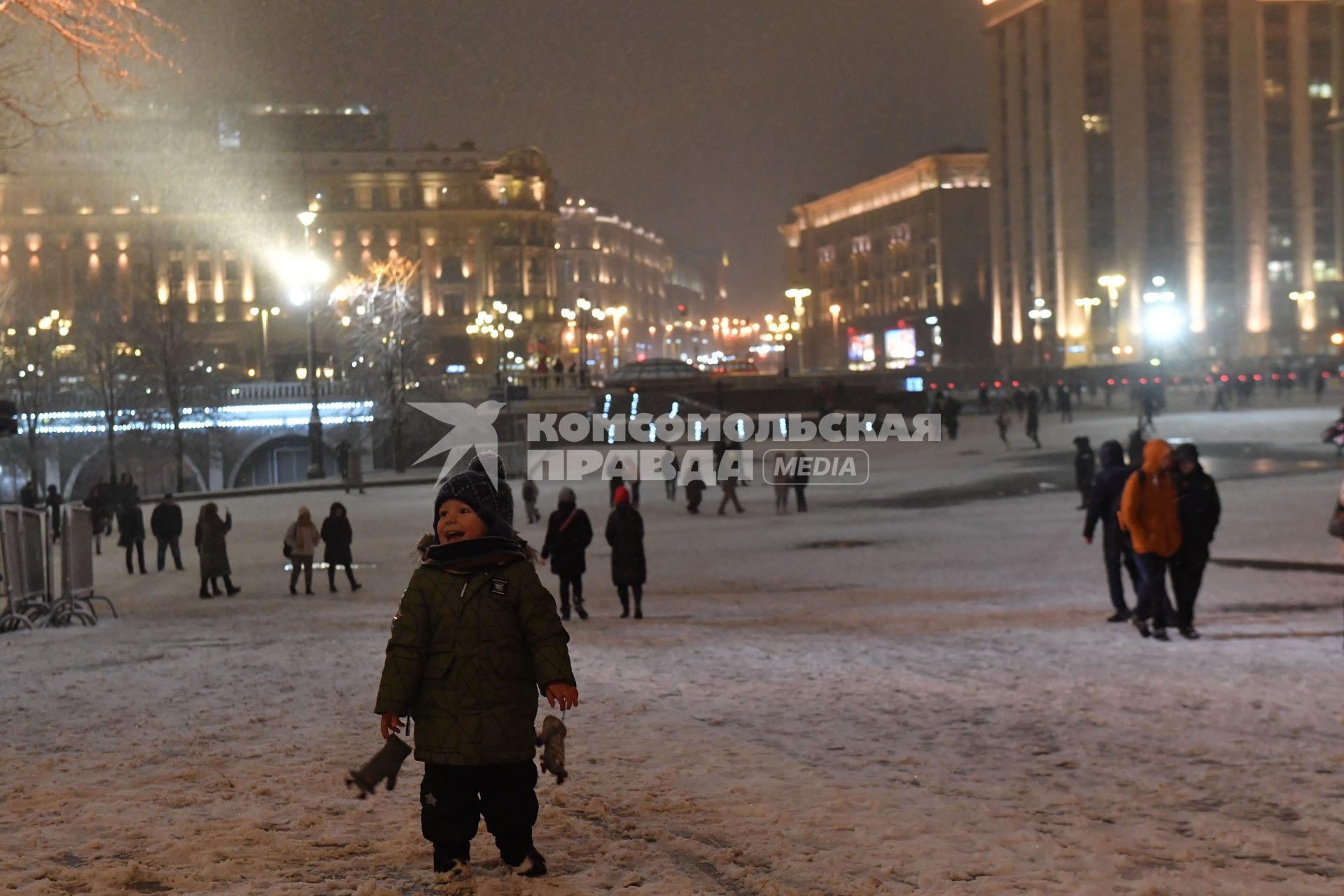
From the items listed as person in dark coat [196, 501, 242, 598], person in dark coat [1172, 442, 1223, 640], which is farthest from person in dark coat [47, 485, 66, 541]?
person in dark coat [1172, 442, 1223, 640]

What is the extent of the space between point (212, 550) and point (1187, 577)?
13.0 m

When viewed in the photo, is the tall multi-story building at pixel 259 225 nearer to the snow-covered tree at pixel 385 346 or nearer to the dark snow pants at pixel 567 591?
the snow-covered tree at pixel 385 346

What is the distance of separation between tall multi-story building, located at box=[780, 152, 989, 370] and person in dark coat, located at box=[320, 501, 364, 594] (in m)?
86.7

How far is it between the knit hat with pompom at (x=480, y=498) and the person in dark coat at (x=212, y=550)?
581 inches

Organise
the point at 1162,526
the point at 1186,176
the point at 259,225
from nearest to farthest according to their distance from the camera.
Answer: the point at 1162,526, the point at 259,225, the point at 1186,176

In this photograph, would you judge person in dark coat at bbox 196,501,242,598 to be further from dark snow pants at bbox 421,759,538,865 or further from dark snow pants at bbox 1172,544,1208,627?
dark snow pants at bbox 421,759,538,865

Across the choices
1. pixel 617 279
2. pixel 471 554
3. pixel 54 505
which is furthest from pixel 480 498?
pixel 617 279

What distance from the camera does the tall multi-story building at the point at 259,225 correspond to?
90.4m

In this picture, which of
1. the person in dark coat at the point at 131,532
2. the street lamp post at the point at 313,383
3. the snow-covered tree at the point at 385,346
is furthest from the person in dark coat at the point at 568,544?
the snow-covered tree at the point at 385,346

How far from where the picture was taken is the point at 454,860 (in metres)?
4.71

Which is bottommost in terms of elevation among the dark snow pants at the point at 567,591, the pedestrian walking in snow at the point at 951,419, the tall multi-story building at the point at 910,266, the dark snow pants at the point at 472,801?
the dark snow pants at the point at 567,591

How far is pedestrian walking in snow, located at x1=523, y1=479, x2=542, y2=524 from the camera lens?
26297 mm

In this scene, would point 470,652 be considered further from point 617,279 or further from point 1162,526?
point 617,279

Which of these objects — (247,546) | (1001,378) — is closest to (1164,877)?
(247,546)
